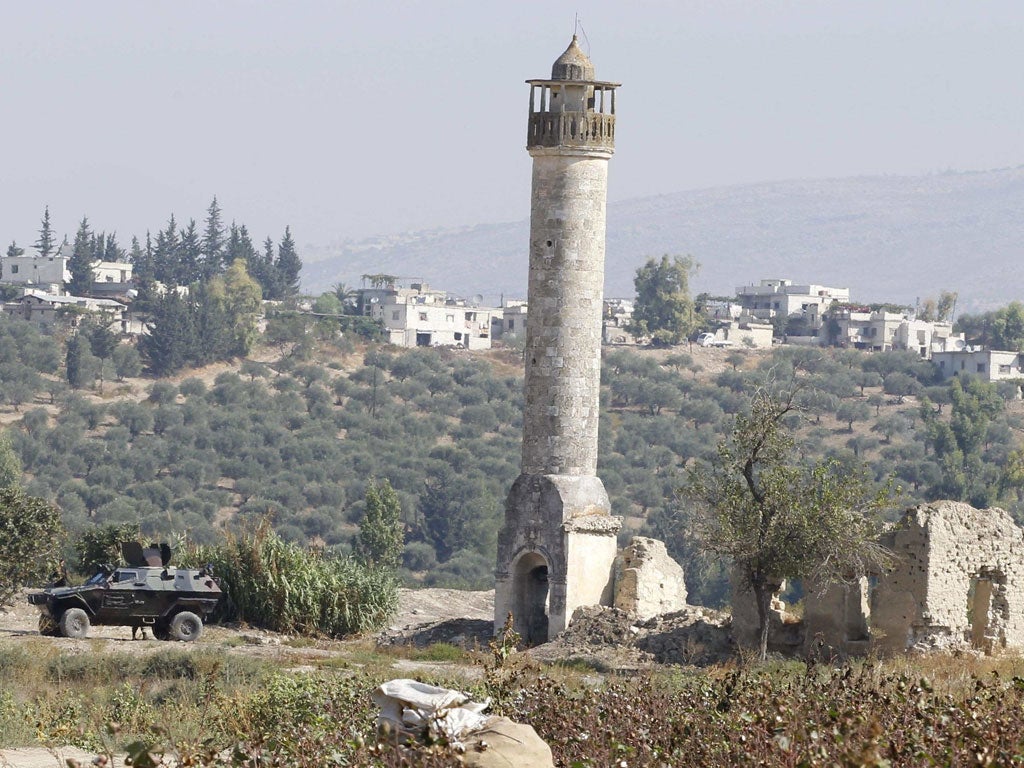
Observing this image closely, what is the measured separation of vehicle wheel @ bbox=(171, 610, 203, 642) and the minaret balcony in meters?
8.81

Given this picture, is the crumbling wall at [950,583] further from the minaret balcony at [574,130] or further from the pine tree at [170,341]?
the pine tree at [170,341]

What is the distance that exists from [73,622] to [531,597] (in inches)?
277

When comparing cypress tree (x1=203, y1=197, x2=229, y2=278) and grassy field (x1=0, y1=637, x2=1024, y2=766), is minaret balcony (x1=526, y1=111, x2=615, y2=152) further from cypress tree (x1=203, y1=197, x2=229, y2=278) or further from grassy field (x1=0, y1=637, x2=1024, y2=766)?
cypress tree (x1=203, y1=197, x2=229, y2=278)

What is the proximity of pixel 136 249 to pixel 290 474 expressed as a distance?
207 ft

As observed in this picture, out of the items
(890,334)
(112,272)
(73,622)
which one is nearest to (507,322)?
(890,334)

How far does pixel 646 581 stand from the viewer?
29.0 m

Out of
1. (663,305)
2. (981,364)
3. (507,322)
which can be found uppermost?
(663,305)

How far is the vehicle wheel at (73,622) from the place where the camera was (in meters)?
26.6

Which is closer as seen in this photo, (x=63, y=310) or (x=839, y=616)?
(x=839, y=616)

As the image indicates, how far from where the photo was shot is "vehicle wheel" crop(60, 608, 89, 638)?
2658 cm

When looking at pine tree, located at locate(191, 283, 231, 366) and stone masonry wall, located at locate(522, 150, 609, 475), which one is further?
pine tree, located at locate(191, 283, 231, 366)

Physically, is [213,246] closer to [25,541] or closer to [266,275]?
[266,275]

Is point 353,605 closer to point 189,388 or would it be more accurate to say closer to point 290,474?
point 290,474

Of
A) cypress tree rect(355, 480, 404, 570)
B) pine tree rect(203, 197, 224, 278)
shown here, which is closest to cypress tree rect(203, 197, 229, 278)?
pine tree rect(203, 197, 224, 278)
